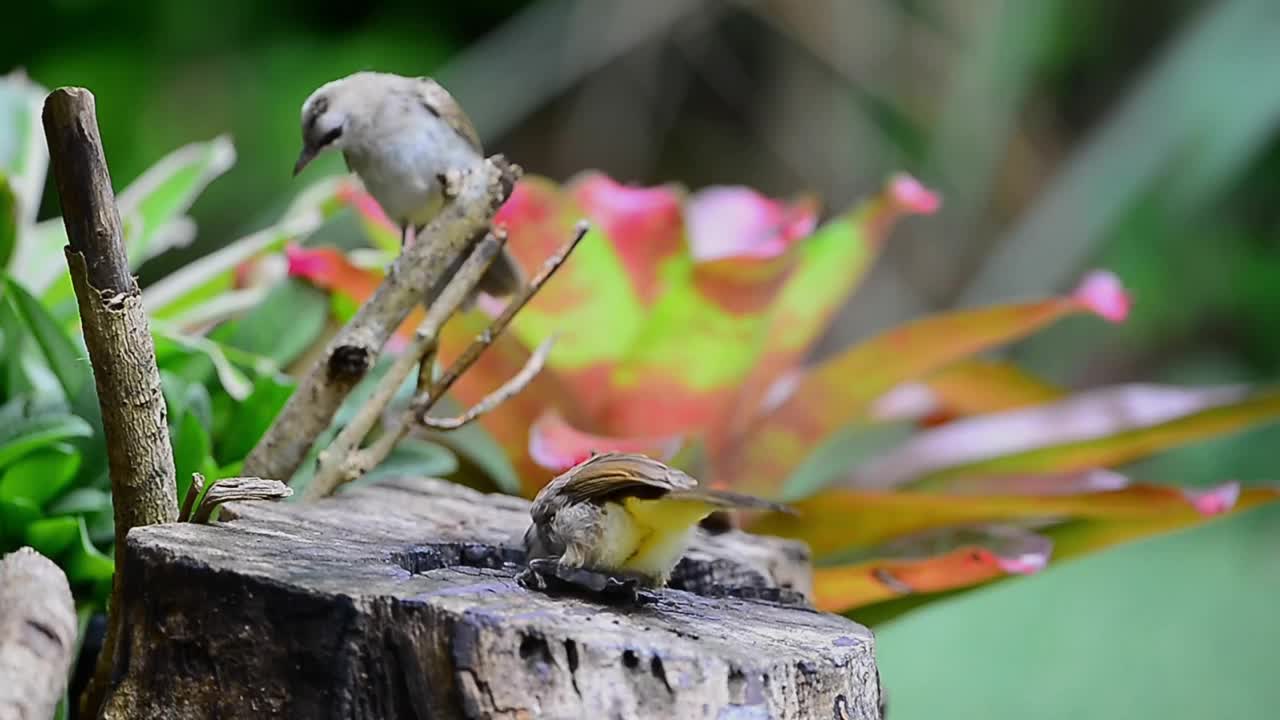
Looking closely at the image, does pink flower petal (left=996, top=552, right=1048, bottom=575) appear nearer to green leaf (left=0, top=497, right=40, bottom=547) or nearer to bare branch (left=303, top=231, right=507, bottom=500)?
bare branch (left=303, top=231, right=507, bottom=500)

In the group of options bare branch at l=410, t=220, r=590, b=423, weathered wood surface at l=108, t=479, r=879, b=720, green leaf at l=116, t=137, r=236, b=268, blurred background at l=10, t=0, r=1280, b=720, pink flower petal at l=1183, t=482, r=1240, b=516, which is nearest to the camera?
weathered wood surface at l=108, t=479, r=879, b=720

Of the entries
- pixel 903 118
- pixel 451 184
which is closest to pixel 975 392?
pixel 451 184


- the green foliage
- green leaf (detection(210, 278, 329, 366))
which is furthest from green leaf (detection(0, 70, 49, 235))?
green leaf (detection(210, 278, 329, 366))

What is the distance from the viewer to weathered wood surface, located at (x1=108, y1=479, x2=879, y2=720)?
313mm

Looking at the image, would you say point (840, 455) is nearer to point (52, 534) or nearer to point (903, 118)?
point (52, 534)

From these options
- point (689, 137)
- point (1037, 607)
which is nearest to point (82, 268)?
point (1037, 607)

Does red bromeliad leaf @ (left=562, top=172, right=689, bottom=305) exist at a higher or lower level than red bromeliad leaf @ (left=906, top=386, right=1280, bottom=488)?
higher

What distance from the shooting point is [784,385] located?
70 cm

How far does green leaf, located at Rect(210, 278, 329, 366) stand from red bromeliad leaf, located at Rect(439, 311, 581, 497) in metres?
0.07

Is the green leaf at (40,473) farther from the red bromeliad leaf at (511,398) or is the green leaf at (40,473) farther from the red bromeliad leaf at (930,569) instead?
the red bromeliad leaf at (930,569)

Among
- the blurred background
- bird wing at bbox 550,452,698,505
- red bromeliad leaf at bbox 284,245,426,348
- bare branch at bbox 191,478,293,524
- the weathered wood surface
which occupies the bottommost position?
the weathered wood surface

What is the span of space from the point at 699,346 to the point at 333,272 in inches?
6.7

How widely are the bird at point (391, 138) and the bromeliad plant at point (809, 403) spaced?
0.07 meters

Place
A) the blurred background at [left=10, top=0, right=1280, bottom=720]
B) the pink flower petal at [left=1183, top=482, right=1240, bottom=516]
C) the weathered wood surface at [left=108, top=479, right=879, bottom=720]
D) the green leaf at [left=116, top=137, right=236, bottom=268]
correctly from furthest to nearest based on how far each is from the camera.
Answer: the blurred background at [left=10, top=0, right=1280, bottom=720]
the green leaf at [left=116, top=137, right=236, bottom=268]
the pink flower petal at [left=1183, top=482, right=1240, bottom=516]
the weathered wood surface at [left=108, top=479, right=879, bottom=720]
